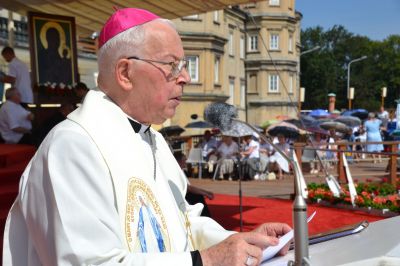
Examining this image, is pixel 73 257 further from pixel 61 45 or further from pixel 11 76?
pixel 61 45

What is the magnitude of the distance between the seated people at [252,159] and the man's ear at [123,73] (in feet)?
46.5

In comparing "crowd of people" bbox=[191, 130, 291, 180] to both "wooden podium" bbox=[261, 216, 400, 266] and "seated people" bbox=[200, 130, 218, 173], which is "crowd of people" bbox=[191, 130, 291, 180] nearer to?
"seated people" bbox=[200, 130, 218, 173]

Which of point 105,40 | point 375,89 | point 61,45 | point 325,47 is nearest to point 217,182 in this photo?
point 61,45

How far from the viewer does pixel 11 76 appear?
9.35m

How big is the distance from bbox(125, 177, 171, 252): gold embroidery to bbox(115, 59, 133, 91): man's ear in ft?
1.22

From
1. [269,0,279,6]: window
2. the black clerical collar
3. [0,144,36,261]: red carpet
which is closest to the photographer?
the black clerical collar

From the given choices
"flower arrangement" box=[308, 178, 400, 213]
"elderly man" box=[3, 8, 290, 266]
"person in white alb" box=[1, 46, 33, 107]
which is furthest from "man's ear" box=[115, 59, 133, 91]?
"person in white alb" box=[1, 46, 33, 107]

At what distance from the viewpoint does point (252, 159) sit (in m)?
16.3

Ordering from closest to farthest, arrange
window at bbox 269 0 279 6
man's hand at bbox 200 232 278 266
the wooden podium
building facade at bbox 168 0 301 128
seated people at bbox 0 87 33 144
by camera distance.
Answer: the wooden podium
man's hand at bbox 200 232 278 266
seated people at bbox 0 87 33 144
building facade at bbox 168 0 301 128
window at bbox 269 0 279 6

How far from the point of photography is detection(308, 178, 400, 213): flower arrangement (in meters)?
9.03

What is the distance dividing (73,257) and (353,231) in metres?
1.04

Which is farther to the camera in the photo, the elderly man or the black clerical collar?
the black clerical collar

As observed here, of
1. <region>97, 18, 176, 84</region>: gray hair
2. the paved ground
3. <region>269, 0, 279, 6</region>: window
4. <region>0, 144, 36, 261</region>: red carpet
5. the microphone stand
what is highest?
<region>269, 0, 279, 6</region>: window

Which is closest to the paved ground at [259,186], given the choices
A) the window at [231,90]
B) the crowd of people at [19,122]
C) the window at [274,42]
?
the crowd of people at [19,122]
